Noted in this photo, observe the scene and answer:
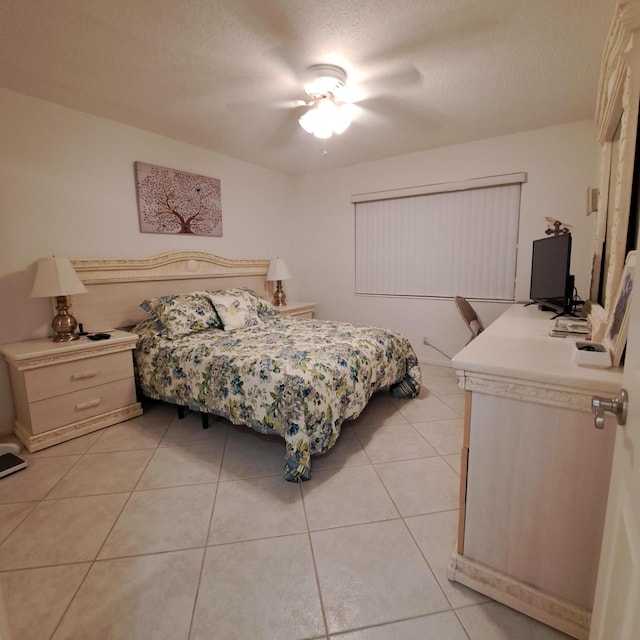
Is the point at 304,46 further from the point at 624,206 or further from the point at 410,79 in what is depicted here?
the point at 624,206

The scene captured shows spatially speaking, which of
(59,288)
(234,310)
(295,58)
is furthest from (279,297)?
(295,58)

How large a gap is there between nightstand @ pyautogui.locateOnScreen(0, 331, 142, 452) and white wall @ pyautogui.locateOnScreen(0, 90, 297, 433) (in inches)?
13.2

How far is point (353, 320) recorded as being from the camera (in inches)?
174

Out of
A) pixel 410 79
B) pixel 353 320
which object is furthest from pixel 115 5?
pixel 353 320

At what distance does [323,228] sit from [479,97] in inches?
91.5

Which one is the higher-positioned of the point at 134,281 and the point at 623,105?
the point at 623,105

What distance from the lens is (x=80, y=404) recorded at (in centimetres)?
239

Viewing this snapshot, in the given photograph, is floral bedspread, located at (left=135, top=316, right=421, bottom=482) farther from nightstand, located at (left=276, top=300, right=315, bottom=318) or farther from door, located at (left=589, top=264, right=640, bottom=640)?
door, located at (left=589, top=264, right=640, bottom=640)

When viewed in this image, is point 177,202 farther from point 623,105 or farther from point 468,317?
point 623,105

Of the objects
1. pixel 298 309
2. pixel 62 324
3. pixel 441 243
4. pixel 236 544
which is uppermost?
pixel 441 243

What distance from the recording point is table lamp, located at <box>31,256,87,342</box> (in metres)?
2.30

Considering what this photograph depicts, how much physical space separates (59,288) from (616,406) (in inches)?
113

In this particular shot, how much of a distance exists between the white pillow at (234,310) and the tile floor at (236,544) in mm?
1031

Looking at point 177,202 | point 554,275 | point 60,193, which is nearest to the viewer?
point 554,275
